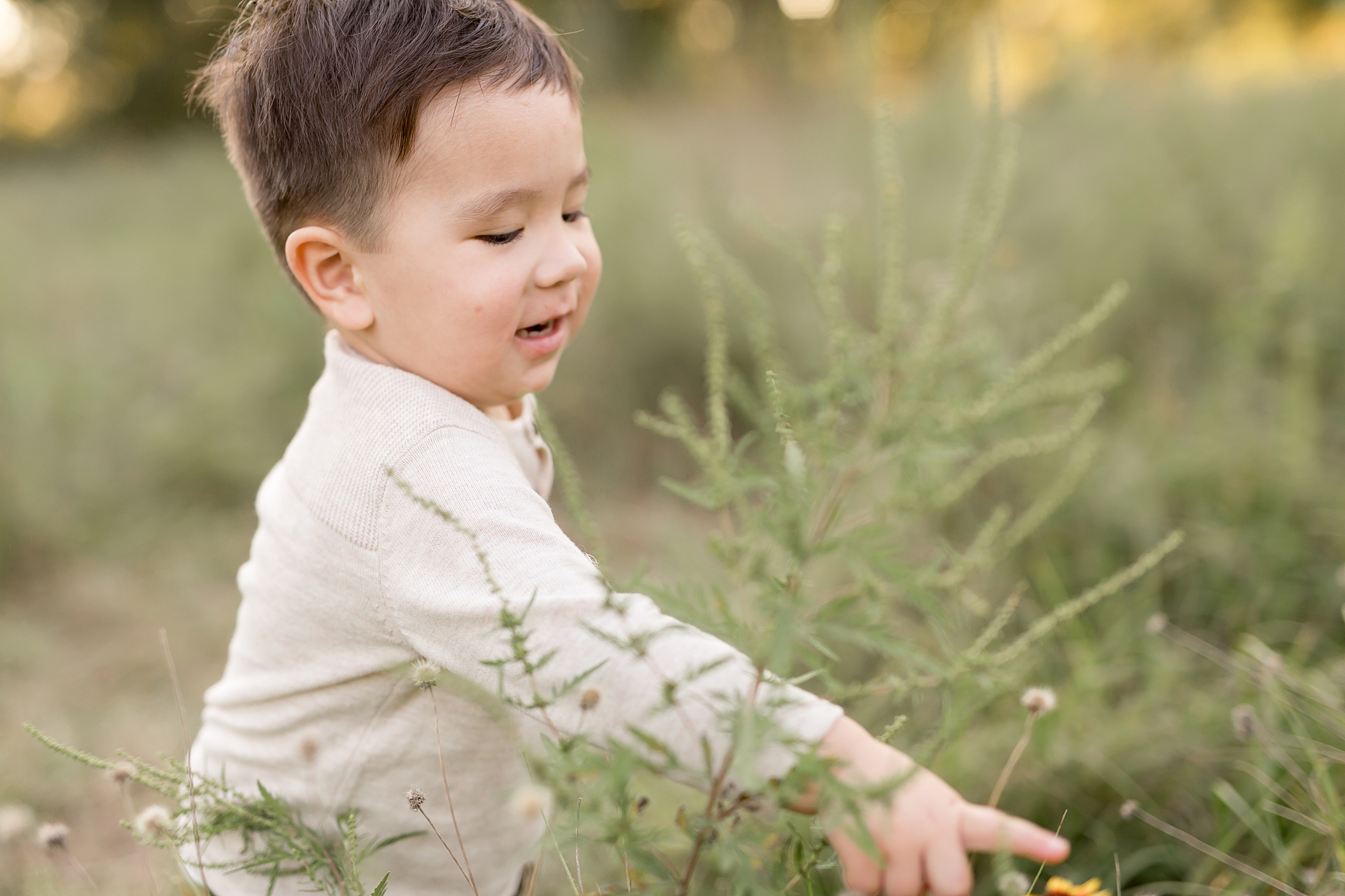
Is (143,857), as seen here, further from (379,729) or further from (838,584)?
(838,584)

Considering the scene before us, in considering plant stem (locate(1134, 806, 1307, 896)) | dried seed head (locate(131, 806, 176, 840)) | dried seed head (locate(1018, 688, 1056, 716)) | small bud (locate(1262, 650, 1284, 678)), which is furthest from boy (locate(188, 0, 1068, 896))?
small bud (locate(1262, 650, 1284, 678))

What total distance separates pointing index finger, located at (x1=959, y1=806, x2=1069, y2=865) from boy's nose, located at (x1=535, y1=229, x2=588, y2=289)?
757mm

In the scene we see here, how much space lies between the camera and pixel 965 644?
6.14ft

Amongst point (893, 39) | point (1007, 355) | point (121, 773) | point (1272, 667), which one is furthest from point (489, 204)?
point (893, 39)

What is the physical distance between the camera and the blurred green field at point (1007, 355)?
205cm

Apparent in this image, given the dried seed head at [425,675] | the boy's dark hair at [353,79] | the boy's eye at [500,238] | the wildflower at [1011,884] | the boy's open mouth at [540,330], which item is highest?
the boy's dark hair at [353,79]

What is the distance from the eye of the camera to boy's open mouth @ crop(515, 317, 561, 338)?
3.88 feet

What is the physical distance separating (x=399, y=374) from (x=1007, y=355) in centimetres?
217

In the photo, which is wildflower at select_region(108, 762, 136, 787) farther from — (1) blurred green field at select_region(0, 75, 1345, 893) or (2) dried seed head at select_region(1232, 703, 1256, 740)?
(2) dried seed head at select_region(1232, 703, 1256, 740)

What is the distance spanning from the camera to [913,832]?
70 centimetres

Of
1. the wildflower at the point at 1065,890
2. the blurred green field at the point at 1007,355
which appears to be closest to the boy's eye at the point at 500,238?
the wildflower at the point at 1065,890

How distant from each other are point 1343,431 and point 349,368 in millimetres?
2686

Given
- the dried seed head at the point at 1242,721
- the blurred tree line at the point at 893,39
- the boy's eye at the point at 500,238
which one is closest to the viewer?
the boy's eye at the point at 500,238

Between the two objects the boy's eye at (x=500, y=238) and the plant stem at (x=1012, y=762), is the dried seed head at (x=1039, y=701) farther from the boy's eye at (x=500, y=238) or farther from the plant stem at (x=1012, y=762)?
the boy's eye at (x=500, y=238)
